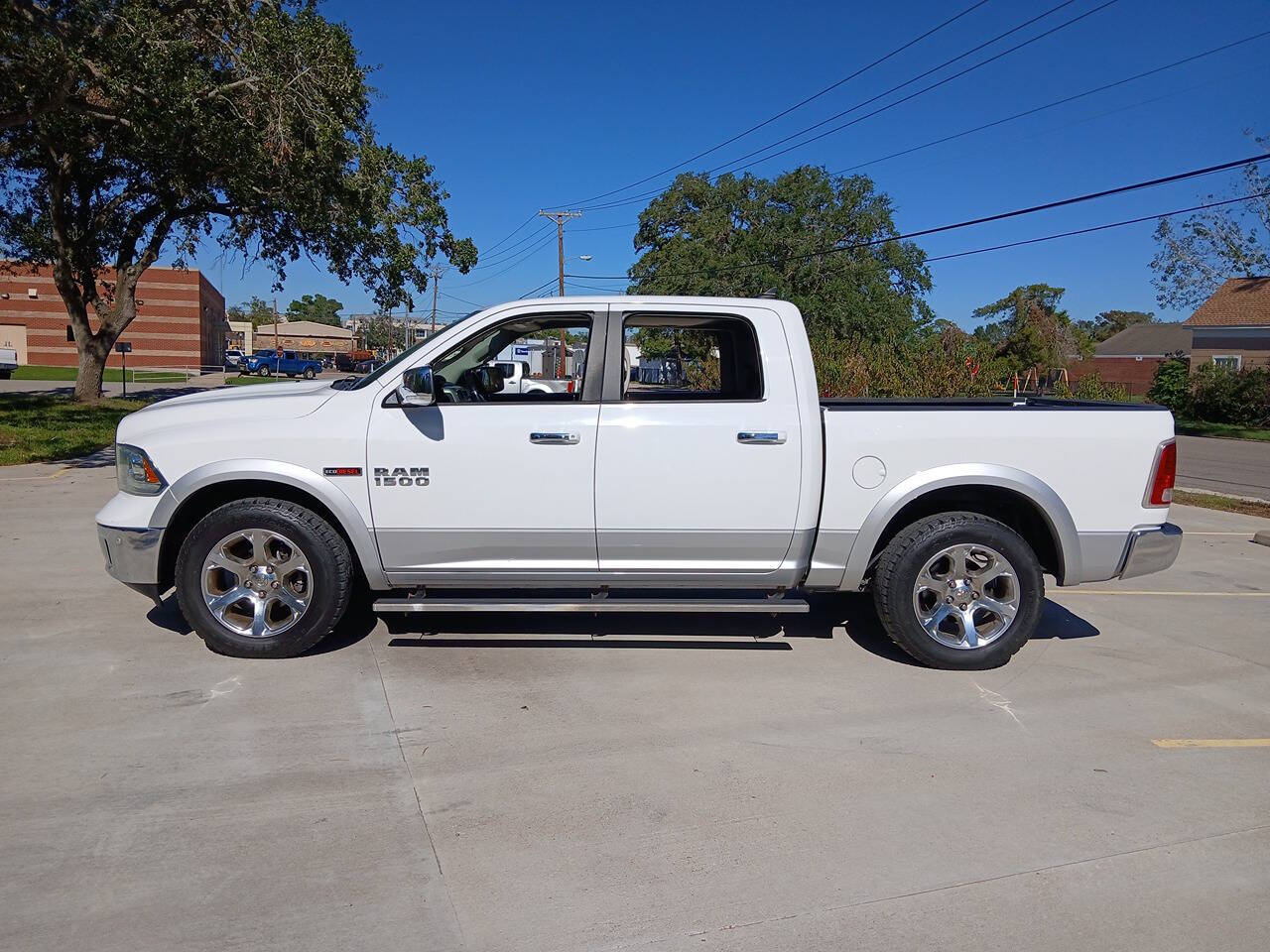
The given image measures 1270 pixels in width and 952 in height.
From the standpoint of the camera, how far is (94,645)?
5.62 m

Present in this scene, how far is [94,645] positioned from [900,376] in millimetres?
15007

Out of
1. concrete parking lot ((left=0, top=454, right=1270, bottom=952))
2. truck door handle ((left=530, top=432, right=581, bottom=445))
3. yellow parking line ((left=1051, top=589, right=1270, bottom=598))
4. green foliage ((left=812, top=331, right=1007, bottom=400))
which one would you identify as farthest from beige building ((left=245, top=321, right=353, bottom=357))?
truck door handle ((left=530, top=432, right=581, bottom=445))

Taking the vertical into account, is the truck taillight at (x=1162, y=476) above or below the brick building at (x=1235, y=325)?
below

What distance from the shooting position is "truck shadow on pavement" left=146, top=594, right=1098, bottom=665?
587 cm

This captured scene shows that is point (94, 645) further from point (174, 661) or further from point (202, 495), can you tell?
point (202, 495)

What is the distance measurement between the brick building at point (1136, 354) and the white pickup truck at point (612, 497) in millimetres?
56052

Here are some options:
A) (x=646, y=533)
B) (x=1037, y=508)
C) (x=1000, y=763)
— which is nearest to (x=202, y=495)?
(x=646, y=533)

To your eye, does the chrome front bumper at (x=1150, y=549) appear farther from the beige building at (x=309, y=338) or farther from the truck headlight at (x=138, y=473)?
the beige building at (x=309, y=338)

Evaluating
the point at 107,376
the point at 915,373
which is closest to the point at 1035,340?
the point at 915,373

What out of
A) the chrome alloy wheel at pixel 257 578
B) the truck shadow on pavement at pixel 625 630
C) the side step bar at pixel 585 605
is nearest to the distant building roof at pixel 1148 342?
the truck shadow on pavement at pixel 625 630

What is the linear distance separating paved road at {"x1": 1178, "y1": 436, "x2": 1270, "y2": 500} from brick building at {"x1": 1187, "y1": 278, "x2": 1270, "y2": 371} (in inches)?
563

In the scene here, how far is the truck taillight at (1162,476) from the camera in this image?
538 cm

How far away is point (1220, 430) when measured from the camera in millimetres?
33125

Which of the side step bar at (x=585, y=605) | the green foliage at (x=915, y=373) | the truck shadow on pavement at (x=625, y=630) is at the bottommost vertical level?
the truck shadow on pavement at (x=625, y=630)
